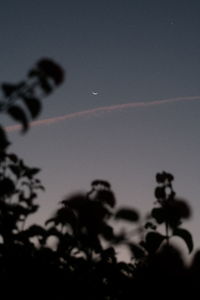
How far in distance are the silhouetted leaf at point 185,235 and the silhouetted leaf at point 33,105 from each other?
3.56 m

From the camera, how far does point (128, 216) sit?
11.7 ft

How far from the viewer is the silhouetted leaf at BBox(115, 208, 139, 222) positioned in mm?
3527

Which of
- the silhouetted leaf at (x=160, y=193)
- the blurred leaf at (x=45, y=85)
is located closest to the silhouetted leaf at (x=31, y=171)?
the silhouetted leaf at (x=160, y=193)

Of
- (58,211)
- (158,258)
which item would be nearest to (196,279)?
(158,258)

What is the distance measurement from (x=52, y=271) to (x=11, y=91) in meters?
2.43

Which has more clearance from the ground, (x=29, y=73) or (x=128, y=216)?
(x=29, y=73)

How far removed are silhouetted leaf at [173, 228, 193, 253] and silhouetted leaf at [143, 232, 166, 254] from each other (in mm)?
227

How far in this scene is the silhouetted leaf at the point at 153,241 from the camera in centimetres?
557

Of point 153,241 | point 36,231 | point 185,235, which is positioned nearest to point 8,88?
point 36,231

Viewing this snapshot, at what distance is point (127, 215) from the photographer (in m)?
3.57

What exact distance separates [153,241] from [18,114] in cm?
358

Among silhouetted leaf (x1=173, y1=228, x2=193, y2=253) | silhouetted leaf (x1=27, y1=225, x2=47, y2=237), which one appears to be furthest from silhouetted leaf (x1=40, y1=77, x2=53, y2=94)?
silhouetted leaf (x1=173, y1=228, x2=193, y2=253)

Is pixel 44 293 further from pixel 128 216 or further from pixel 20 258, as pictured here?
pixel 128 216

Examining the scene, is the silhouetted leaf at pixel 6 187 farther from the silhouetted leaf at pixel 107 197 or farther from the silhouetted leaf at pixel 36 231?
the silhouetted leaf at pixel 36 231
